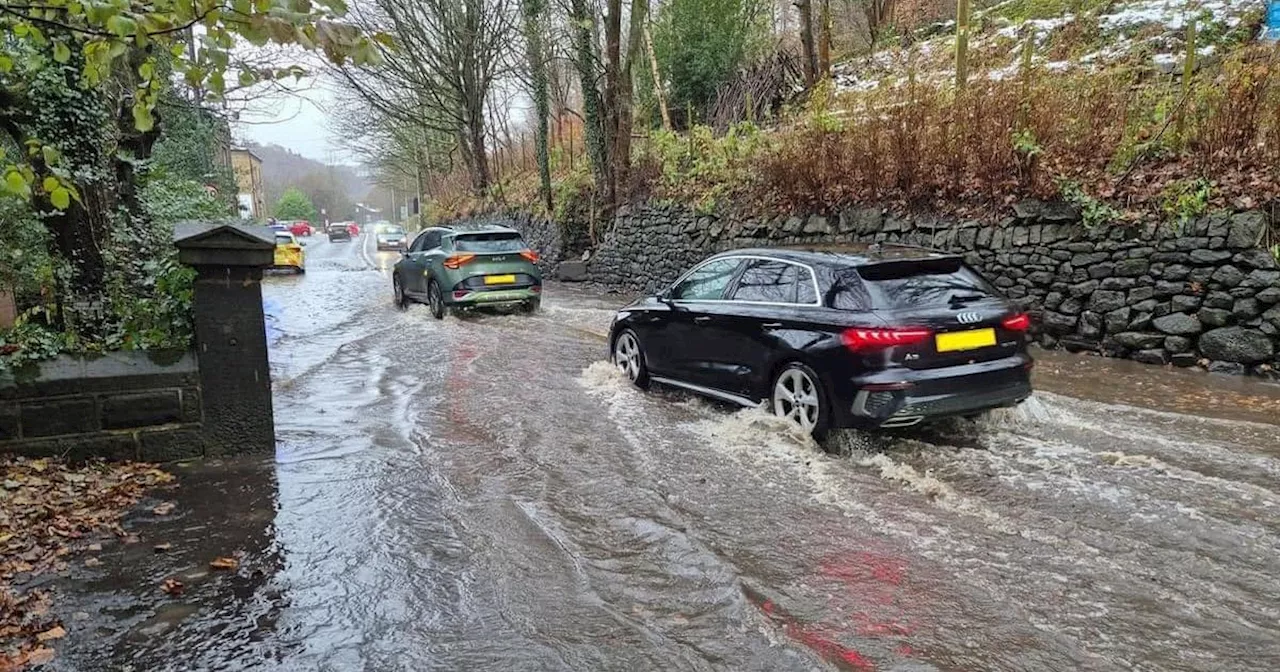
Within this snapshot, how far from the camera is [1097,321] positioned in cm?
912

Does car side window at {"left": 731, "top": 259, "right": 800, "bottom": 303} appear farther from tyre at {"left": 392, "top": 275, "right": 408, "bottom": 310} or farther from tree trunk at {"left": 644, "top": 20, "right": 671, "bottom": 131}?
tree trunk at {"left": 644, "top": 20, "right": 671, "bottom": 131}

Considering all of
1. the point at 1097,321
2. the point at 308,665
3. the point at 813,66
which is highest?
the point at 813,66

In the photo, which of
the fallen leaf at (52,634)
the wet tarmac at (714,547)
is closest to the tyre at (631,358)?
the wet tarmac at (714,547)

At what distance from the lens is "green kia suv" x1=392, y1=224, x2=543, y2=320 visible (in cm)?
1359

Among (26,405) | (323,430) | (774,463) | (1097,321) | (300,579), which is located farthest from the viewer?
(1097,321)

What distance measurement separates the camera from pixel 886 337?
537 cm

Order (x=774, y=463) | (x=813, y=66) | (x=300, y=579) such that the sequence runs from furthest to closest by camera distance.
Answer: (x=813, y=66) → (x=774, y=463) → (x=300, y=579)

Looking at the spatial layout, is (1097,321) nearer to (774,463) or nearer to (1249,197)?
(1249,197)

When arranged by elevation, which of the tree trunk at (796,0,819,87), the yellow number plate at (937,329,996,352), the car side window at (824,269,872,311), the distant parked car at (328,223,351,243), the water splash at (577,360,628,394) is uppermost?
the tree trunk at (796,0,819,87)

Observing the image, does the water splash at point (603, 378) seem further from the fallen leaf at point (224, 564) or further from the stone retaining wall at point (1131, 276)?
the fallen leaf at point (224, 564)

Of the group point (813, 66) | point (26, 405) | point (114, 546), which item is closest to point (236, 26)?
point (114, 546)

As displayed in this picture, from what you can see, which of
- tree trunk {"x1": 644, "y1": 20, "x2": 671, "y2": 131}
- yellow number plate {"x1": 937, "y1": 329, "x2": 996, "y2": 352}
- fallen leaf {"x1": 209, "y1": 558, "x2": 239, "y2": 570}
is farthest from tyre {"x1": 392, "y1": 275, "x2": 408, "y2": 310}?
yellow number plate {"x1": 937, "y1": 329, "x2": 996, "y2": 352}

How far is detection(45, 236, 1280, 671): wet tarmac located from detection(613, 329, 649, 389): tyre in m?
0.92

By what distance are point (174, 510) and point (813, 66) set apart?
53.7 feet
